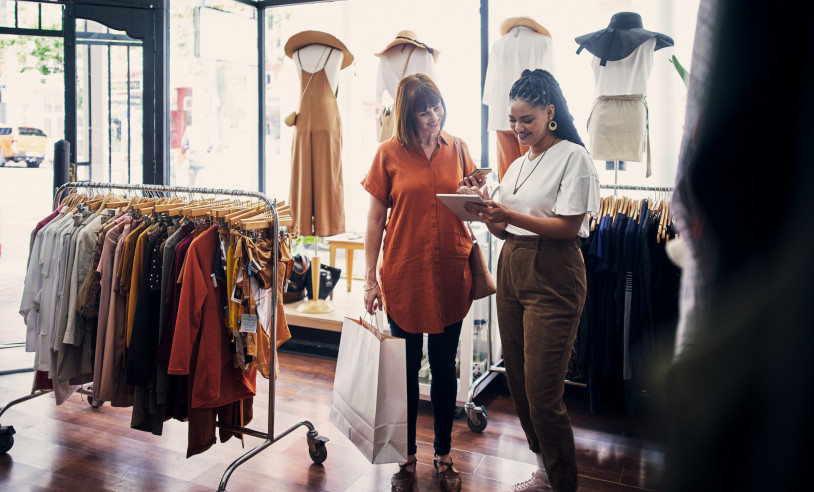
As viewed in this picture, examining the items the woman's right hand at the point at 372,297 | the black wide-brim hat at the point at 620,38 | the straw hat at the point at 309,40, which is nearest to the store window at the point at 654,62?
the black wide-brim hat at the point at 620,38

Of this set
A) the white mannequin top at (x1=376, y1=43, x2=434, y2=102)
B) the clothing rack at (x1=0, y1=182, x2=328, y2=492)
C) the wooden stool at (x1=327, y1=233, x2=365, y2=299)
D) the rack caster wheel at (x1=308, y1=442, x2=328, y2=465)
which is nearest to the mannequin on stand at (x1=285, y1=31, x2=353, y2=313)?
the white mannequin top at (x1=376, y1=43, x2=434, y2=102)

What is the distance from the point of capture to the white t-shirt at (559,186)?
2008mm

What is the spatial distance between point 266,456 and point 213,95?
2.94 m

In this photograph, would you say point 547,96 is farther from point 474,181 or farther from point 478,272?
point 478,272

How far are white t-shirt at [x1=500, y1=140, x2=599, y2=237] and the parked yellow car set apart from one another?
357 cm

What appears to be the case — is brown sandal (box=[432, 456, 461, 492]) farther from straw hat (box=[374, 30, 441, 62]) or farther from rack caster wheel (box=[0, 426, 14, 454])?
straw hat (box=[374, 30, 441, 62])

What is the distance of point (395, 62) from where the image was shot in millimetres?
3670

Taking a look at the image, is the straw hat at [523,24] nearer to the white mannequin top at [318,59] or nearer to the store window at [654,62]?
the store window at [654,62]

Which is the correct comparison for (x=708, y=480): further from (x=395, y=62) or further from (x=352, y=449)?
(x=395, y=62)

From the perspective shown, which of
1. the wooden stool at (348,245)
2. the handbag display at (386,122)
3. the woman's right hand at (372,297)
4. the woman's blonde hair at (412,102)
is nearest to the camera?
the woman's blonde hair at (412,102)

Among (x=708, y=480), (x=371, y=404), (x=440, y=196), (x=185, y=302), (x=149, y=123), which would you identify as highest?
(x=149, y=123)

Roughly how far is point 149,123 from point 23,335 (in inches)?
69.0

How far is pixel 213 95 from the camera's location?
15.5 ft

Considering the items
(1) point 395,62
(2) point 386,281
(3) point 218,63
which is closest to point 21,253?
(3) point 218,63
